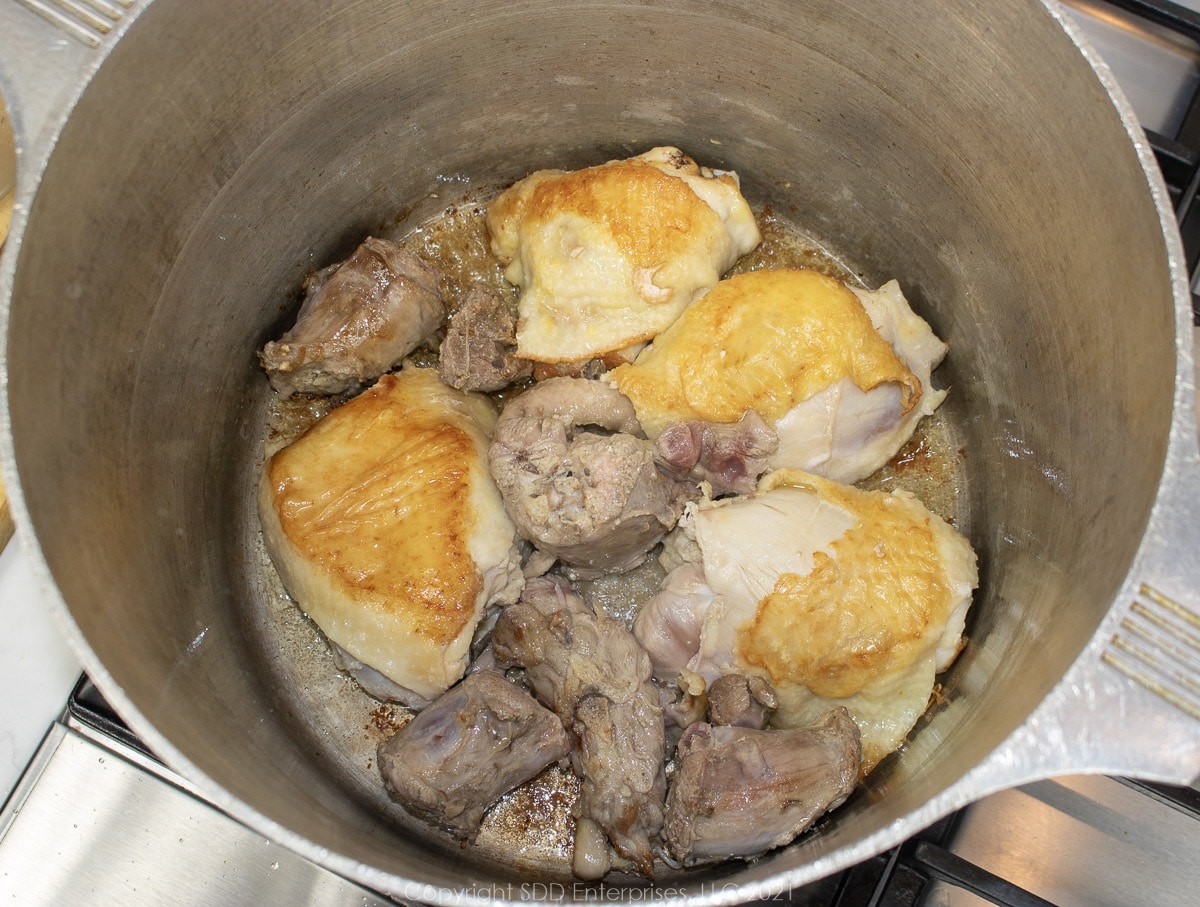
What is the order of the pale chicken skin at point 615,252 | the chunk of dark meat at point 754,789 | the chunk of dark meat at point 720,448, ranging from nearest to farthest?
the chunk of dark meat at point 754,789, the chunk of dark meat at point 720,448, the pale chicken skin at point 615,252

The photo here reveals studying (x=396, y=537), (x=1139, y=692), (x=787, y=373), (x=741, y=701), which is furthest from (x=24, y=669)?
(x=1139, y=692)

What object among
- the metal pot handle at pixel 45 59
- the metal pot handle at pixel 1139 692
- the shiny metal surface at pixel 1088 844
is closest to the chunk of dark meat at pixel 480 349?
the metal pot handle at pixel 45 59

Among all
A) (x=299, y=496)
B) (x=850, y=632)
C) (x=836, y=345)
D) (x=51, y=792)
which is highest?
(x=836, y=345)

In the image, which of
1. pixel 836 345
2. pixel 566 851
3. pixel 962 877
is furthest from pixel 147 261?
pixel 962 877

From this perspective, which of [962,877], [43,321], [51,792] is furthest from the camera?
[51,792]

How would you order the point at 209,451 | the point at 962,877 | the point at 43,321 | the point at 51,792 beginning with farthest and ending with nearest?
the point at 209,451
the point at 51,792
the point at 962,877
the point at 43,321

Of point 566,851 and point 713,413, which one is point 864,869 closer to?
point 566,851

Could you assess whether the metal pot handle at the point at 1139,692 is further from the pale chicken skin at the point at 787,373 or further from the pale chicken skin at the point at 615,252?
the pale chicken skin at the point at 615,252

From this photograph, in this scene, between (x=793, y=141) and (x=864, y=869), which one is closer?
(x=864, y=869)

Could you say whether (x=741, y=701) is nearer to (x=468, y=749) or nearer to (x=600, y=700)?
(x=600, y=700)
